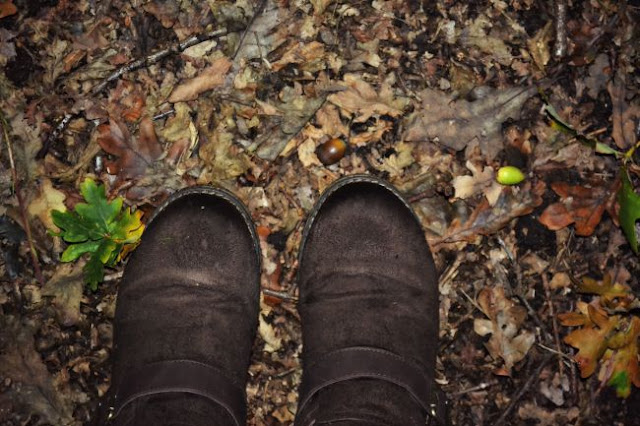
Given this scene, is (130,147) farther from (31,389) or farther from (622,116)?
(622,116)

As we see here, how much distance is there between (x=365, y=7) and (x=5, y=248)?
2.25 metres

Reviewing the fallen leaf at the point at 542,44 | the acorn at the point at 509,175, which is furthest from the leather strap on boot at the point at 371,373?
the fallen leaf at the point at 542,44

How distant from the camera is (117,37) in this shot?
2.75 m

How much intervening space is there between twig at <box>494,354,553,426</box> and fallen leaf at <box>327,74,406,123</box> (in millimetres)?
1469

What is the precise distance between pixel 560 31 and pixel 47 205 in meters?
2.79

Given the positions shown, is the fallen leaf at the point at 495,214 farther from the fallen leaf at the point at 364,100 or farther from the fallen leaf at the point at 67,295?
the fallen leaf at the point at 67,295

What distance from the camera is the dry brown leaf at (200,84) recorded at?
2.68 meters

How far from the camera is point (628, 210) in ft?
8.11

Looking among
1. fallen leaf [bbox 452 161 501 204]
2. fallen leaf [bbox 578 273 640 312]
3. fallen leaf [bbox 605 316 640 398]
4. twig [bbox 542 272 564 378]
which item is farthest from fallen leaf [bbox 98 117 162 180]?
fallen leaf [bbox 605 316 640 398]

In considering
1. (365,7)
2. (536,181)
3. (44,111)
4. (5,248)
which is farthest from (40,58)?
(536,181)

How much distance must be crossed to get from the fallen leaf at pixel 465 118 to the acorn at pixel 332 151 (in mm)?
353

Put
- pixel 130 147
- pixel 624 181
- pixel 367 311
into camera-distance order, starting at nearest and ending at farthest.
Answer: pixel 367 311 → pixel 624 181 → pixel 130 147

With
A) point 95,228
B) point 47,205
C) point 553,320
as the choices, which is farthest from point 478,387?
point 47,205

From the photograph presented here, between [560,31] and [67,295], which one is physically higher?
[560,31]
